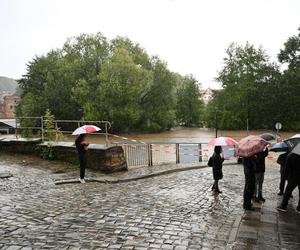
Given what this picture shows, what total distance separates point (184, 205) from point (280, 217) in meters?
2.13

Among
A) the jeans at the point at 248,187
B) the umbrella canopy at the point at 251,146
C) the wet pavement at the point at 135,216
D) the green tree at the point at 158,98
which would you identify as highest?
the green tree at the point at 158,98

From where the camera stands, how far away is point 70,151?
13242mm

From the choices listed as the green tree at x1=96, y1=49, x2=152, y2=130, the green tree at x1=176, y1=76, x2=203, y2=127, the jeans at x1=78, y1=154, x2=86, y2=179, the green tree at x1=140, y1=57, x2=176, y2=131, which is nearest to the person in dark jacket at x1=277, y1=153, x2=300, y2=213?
the jeans at x1=78, y1=154, x2=86, y2=179

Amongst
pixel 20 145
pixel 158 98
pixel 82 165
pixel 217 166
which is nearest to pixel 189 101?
pixel 158 98

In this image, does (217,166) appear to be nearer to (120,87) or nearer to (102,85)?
(120,87)

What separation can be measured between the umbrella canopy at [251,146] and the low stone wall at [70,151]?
5804 mm

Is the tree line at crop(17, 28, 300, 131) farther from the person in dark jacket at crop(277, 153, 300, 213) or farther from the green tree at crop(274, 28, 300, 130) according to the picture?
the person in dark jacket at crop(277, 153, 300, 213)

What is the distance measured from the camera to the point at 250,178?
7227 mm

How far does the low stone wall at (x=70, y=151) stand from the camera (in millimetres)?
11750

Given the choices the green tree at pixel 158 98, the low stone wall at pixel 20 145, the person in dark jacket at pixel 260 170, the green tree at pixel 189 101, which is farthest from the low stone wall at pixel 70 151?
the green tree at pixel 189 101

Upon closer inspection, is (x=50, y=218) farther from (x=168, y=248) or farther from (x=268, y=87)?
(x=268, y=87)

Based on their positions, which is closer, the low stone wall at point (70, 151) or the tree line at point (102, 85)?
the low stone wall at point (70, 151)

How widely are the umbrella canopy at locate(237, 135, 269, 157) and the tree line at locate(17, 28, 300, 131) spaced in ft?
129

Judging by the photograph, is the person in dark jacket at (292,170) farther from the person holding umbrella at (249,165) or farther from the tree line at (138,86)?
the tree line at (138,86)
